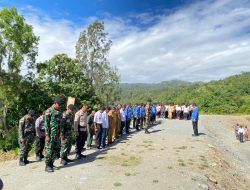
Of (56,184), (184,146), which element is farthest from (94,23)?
(56,184)

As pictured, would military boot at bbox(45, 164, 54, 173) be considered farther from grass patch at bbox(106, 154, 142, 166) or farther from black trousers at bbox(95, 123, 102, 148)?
black trousers at bbox(95, 123, 102, 148)

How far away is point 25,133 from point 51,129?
84.7 inches

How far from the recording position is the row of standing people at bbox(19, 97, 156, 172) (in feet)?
30.8

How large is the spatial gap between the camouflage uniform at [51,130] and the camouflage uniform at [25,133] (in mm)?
1969

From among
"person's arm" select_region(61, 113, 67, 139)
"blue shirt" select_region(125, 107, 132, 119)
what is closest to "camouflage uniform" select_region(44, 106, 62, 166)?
"person's arm" select_region(61, 113, 67, 139)

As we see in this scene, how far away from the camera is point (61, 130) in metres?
9.79

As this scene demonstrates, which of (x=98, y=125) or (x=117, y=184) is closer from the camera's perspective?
(x=117, y=184)

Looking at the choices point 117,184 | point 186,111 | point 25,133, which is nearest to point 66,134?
point 25,133

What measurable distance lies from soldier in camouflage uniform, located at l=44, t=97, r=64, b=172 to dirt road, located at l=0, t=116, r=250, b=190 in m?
0.55

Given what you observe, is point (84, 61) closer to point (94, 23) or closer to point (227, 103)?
point (94, 23)

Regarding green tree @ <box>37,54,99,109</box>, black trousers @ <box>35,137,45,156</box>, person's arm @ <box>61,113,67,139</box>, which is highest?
green tree @ <box>37,54,99,109</box>

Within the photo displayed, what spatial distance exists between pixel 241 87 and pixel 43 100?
2368 inches

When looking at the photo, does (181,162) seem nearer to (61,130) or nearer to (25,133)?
(61,130)

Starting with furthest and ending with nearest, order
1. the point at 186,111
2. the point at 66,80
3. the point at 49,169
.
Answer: the point at 66,80 → the point at 186,111 → the point at 49,169
